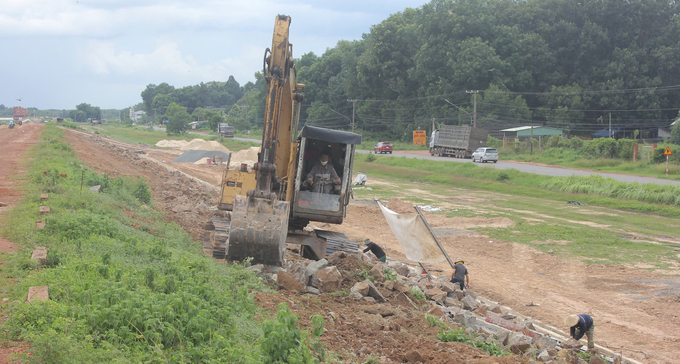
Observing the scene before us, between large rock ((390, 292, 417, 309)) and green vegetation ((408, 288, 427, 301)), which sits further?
green vegetation ((408, 288, 427, 301))

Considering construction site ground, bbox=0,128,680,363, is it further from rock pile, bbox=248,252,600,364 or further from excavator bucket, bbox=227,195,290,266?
excavator bucket, bbox=227,195,290,266

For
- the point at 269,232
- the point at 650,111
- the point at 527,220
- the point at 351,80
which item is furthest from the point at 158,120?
the point at 269,232

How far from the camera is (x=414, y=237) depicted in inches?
515

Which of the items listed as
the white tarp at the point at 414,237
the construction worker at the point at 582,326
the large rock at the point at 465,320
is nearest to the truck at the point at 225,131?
the white tarp at the point at 414,237

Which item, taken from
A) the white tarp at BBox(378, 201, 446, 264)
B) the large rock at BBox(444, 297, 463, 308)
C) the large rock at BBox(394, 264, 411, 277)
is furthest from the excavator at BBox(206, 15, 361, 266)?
the large rock at BBox(444, 297, 463, 308)

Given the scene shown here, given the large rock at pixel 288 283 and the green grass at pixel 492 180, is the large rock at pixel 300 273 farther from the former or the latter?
the green grass at pixel 492 180

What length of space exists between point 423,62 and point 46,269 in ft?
247

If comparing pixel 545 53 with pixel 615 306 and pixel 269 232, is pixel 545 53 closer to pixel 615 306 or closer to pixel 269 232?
pixel 615 306

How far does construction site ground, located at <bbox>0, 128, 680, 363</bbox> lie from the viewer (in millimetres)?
7574

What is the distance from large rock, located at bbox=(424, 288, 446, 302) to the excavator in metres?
2.16

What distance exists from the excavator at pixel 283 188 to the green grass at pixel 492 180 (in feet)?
62.5

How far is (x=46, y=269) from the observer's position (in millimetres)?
7172

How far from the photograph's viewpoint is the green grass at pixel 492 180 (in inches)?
1053

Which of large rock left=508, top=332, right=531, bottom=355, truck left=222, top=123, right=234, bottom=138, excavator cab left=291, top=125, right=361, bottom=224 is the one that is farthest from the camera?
truck left=222, top=123, right=234, bottom=138
